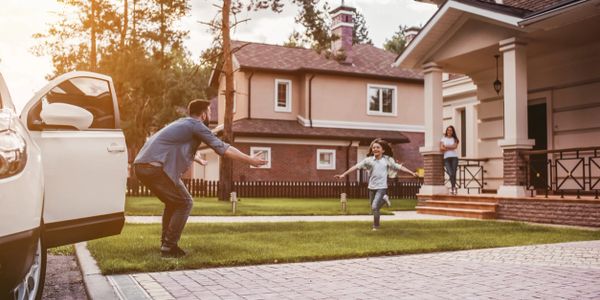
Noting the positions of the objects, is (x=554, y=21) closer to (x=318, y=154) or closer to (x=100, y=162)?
A: (x=100, y=162)

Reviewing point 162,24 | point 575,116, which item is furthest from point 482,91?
point 162,24

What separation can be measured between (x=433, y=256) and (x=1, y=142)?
5577 millimetres

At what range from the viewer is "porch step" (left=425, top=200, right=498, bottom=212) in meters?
Result: 14.4

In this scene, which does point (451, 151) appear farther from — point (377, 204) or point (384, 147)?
point (377, 204)

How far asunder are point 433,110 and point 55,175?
1306 centimetres

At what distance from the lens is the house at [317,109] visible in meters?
29.8

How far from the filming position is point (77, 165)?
16.0ft

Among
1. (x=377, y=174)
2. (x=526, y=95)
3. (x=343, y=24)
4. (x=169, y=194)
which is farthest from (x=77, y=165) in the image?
(x=343, y=24)

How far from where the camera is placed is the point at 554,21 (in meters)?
12.6

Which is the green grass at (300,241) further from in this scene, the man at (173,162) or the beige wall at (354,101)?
the beige wall at (354,101)

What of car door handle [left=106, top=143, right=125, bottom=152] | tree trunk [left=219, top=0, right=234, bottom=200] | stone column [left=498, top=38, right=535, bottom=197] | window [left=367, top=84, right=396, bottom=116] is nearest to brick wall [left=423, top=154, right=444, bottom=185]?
stone column [left=498, top=38, right=535, bottom=197]

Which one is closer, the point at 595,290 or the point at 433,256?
the point at 595,290

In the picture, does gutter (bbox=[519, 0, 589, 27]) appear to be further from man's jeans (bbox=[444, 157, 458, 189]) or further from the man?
the man

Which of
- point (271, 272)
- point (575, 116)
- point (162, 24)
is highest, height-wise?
point (162, 24)
